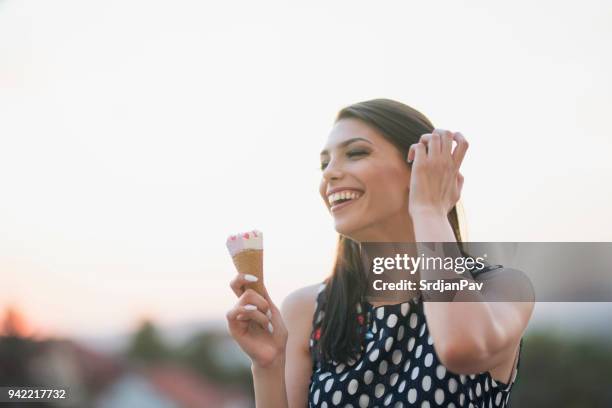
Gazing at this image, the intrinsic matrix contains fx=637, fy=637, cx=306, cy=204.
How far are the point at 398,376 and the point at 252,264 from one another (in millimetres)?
596

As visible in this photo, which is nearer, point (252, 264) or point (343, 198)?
point (252, 264)

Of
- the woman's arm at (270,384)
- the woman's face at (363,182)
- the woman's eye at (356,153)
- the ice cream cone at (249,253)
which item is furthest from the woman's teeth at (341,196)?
the woman's arm at (270,384)

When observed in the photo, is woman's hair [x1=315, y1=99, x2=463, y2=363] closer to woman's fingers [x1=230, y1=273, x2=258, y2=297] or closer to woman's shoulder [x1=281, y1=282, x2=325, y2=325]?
woman's shoulder [x1=281, y1=282, x2=325, y2=325]

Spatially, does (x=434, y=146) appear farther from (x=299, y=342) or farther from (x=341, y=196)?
(x=299, y=342)

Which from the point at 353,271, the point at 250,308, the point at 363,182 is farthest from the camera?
the point at 353,271

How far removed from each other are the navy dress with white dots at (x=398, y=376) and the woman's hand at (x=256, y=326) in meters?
0.24

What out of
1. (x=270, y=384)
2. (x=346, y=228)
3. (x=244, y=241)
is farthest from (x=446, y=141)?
(x=270, y=384)

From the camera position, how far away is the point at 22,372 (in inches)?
242

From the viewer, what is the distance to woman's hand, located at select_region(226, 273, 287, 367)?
1925 millimetres

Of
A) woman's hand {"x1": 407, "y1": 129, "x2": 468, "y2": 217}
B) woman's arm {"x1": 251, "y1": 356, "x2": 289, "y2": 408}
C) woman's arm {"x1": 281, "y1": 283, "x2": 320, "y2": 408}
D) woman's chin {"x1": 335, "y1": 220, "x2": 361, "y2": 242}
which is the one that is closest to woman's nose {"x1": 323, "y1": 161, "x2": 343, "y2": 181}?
woman's chin {"x1": 335, "y1": 220, "x2": 361, "y2": 242}

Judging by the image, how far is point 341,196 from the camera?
215 cm

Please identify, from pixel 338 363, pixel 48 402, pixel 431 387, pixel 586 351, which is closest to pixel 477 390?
pixel 431 387

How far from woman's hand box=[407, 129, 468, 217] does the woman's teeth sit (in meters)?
0.24

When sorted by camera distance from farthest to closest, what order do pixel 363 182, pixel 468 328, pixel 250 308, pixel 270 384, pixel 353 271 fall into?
pixel 353 271, pixel 363 182, pixel 270 384, pixel 250 308, pixel 468 328
